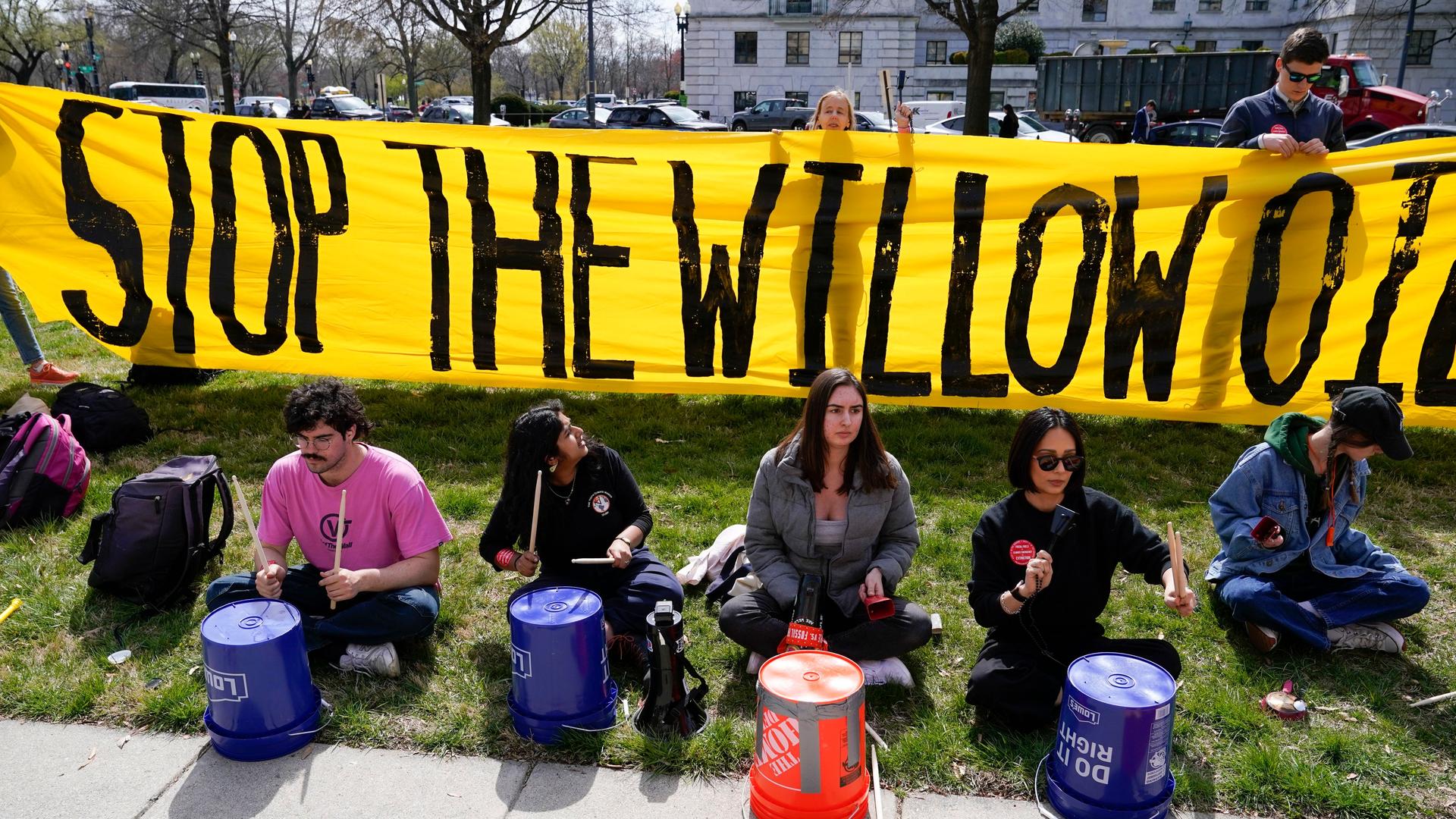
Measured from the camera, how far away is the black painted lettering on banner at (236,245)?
668cm

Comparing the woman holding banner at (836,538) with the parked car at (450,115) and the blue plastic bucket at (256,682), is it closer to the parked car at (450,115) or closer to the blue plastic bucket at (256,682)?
the blue plastic bucket at (256,682)

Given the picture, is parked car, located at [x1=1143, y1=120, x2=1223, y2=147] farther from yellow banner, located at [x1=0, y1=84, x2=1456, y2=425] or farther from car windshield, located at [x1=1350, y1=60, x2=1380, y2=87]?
yellow banner, located at [x1=0, y1=84, x2=1456, y2=425]

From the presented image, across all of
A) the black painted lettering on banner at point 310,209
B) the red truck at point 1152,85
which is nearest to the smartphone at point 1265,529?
the black painted lettering on banner at point 310,209

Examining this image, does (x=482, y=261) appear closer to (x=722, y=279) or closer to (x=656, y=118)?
(x=722, y=279)

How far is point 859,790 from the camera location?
3.05 meters

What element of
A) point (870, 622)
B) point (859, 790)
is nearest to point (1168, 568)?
point (870, 622)

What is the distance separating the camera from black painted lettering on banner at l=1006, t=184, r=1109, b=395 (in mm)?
6281

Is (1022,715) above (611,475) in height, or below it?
below

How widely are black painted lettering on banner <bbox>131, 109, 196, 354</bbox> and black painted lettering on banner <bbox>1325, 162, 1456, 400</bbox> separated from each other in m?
7.17

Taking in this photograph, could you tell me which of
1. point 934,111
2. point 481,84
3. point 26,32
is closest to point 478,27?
point 481,84

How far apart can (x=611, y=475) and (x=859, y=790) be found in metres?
1.65

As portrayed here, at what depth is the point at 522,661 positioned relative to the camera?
3441mm

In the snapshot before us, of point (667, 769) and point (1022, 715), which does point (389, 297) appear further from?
point (1022, 715)

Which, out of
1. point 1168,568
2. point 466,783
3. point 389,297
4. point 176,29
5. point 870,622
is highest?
point 176,29
